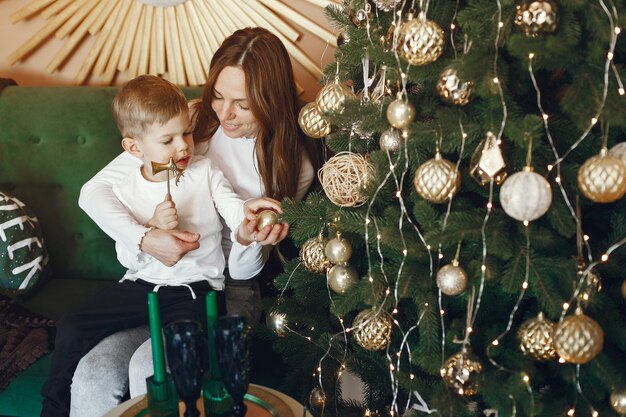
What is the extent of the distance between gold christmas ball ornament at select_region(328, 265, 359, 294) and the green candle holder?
1.44ft

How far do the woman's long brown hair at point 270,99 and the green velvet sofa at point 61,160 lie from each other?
14.2 inches

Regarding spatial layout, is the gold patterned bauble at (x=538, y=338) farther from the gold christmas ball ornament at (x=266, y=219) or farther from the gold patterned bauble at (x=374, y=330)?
the gold christmas ball ornament at (x=266, y=219)

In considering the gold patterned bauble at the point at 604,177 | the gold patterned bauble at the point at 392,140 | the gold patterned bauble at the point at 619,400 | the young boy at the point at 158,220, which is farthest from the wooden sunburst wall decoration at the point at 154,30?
the gold patterned bauble at the point at 619,400

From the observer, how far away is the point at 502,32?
118 cm

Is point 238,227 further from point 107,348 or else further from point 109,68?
point 109,68

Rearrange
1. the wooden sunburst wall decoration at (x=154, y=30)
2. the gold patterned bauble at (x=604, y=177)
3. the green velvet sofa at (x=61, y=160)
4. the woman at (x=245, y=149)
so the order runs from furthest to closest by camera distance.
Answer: the wooden sunburst wall decoration at (x=154, y=30) → the green velvet sofa at (x=61, y=160) → the woman at (x=245, y=149) → the gold patterned bauble at (x=604, y=177)

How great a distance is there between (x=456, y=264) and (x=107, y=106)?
4.35 ft

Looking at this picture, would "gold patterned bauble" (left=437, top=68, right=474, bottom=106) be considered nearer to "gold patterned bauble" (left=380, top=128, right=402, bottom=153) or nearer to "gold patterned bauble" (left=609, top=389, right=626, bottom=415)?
"gold patterned bauble" (left=380, top=128, right=402, bottom=153)

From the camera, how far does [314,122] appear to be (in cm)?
156

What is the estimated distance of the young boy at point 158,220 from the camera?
5.46 feet

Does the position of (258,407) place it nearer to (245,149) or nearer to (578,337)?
(578,337)

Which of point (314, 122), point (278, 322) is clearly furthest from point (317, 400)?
point (314, 122)

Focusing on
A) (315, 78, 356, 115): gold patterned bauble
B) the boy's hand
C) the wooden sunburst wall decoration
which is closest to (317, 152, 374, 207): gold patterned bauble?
(315, 78, 356, 115): gold patterned bauble

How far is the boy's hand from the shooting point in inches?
65.3
